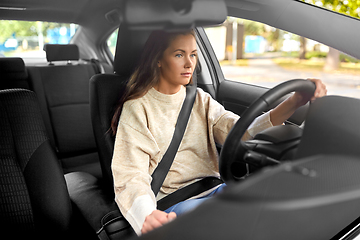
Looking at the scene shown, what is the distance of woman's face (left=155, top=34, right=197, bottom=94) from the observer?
1.08 meters

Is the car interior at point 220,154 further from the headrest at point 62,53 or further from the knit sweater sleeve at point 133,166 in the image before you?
the knit sweater sleeve at point 133,166

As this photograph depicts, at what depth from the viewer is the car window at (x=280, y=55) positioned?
0.80 metres

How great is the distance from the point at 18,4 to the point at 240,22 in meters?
1.14

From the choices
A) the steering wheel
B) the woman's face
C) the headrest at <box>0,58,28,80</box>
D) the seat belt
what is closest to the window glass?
the woman's face

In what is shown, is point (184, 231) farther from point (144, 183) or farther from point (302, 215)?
point (144, 183)

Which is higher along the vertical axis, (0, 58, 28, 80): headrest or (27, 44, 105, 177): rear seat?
(0, 58, 28, 80): headrest

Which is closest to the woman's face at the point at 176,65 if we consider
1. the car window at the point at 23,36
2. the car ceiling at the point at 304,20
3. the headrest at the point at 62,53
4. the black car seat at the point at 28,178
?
the car ceiling at the point at 304,20

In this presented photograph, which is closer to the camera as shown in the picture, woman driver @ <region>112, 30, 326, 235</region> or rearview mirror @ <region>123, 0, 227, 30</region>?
rearview mirror @ <region>123, 0, 227, 30</region>

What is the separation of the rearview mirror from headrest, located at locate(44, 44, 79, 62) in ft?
4.90

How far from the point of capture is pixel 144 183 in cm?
104

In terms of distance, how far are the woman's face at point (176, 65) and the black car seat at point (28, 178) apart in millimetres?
479

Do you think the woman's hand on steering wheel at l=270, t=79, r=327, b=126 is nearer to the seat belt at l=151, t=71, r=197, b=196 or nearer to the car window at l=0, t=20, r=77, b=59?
the seat belt at l=151, t=71, r=197, b=196

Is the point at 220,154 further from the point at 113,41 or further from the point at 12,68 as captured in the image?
the point at 12,68

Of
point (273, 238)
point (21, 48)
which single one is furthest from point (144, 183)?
point (21, 48)
